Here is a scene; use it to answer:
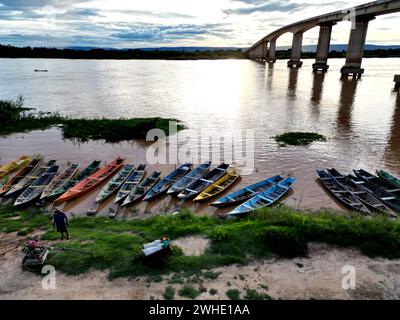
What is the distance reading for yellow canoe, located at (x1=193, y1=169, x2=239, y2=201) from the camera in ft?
45.8

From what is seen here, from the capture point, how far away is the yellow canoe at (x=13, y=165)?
1667 centimetres

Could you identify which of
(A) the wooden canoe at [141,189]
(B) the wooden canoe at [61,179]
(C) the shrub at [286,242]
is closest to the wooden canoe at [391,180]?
(C) the shrub at [286,242]

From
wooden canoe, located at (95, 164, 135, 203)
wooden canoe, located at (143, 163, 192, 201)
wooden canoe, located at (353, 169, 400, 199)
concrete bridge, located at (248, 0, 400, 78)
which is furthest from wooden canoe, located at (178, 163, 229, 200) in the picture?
concrete bridge, located at (248, 0, 400, 78)

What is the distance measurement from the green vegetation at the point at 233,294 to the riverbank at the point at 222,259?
27mm

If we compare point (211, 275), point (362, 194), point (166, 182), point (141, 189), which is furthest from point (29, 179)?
point (362, 194)

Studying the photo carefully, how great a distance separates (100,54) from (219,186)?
6172 inches

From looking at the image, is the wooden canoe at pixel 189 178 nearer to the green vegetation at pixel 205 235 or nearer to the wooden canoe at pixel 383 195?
the green vegetation at pixel 205 235

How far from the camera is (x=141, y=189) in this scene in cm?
1468

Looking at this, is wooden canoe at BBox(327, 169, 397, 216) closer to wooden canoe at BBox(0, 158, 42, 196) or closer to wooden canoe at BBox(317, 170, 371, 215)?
wooden canoe at BBox(317, 170, 371, 215)

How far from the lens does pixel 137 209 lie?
43.7 feet

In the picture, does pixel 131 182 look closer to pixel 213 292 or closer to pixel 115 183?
pixel 115 183

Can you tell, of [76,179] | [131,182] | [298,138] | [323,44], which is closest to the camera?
[131,182]
